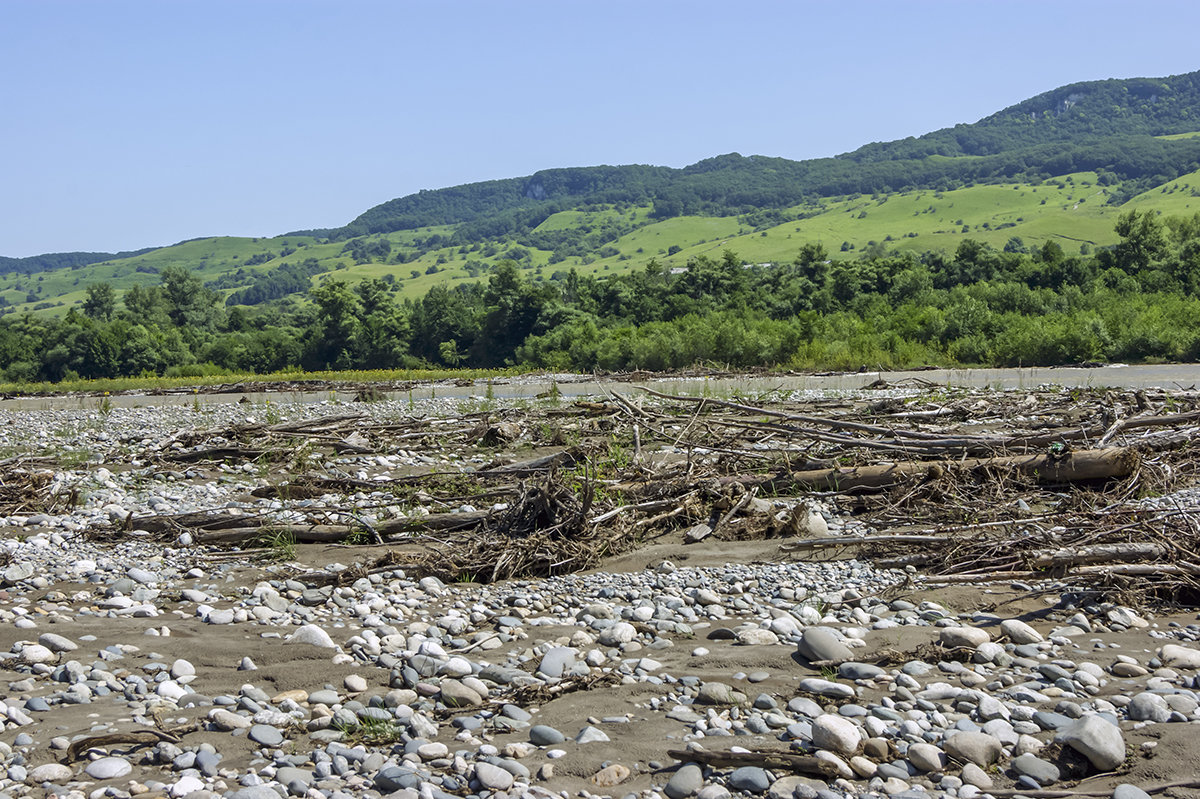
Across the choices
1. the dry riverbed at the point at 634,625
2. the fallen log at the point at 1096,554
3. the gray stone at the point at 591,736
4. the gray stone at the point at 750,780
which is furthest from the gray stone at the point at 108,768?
the fallen log at the point at 1096,554

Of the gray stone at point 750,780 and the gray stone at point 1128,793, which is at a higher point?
the gray stone at point 750,780

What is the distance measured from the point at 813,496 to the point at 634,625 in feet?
11.8

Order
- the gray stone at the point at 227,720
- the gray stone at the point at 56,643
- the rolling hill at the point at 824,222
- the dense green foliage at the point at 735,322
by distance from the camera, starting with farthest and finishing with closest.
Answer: the rolling hill at the point at 824,222 < the dense green foliage at the point at 735,322 < the gray stone at the point at 56,643 < the gray stone at the point at 227,720

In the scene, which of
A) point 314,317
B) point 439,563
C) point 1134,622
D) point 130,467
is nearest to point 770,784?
point 1134,622

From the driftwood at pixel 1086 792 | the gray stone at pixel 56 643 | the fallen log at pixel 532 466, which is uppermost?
the gray stone at pixel 56 643

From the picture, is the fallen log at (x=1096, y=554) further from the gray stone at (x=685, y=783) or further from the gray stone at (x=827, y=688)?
the gray stone at (x=685, y=783)

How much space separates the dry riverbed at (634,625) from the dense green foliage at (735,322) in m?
25.6

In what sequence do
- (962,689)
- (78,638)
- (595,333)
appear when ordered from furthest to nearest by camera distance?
1. (595,333)
2. (78,638)
3. (962,689)

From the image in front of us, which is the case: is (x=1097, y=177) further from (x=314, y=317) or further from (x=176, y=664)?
(x=176, y=664)

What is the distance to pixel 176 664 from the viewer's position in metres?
5.04

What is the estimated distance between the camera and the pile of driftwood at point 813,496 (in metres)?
6.40

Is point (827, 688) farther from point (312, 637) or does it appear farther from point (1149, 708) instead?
point (312, 637)

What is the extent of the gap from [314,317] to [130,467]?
58358 millimetres

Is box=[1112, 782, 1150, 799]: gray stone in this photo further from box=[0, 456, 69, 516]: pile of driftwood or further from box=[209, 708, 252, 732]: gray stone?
box=[0, 456, 69, 516]: pile of driftwood
